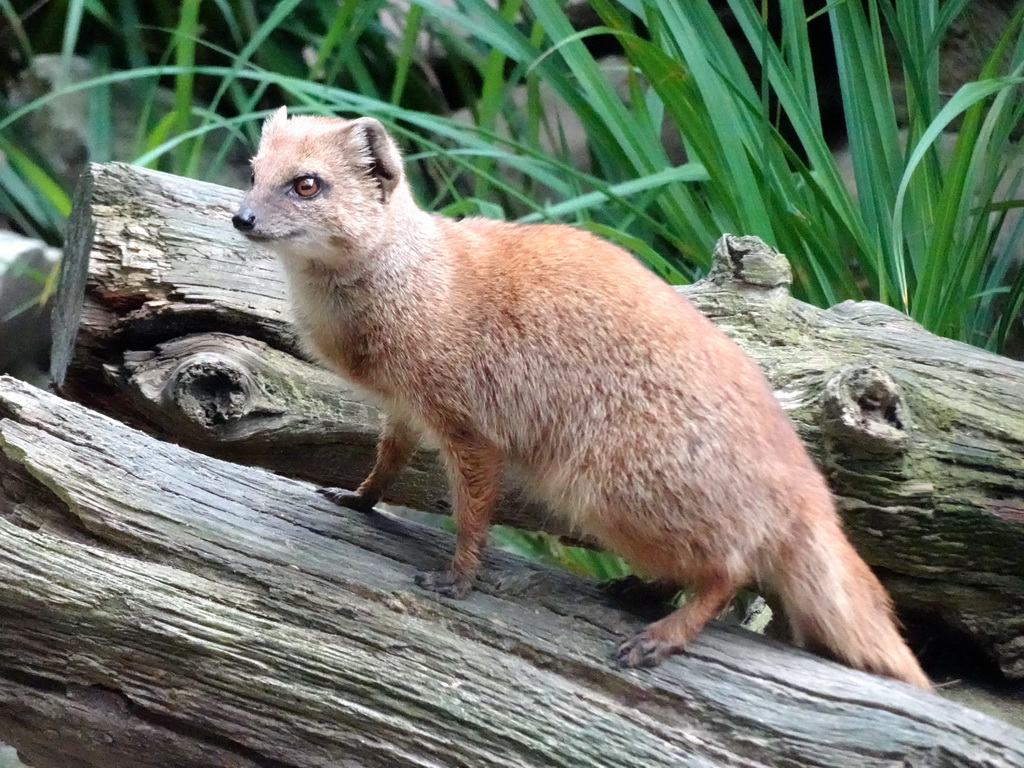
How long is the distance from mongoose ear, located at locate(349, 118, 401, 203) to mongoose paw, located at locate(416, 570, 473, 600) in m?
0.71

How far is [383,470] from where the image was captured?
80.1 inches

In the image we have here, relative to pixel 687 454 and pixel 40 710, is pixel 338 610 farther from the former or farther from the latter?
pixel 687 454

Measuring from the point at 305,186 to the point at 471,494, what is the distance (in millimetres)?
636

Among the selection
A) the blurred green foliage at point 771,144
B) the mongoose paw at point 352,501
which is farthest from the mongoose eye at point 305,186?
the blurred green foliage at point 771,144

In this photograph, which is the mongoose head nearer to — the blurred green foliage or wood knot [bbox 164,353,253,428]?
wood knot [bbox 164,353,253,428]

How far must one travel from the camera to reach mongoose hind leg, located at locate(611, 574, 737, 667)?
164 centimetres

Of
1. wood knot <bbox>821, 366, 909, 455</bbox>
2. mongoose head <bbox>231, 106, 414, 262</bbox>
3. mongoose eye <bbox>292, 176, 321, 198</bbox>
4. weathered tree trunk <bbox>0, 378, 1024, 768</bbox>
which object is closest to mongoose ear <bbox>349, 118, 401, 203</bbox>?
mongoose head <bbox>231, 106, 414, 262</bbox>

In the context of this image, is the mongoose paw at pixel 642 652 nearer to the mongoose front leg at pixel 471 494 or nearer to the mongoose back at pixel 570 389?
the mongoose back at pixel 570 389

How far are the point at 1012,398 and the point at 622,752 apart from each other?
1.11m

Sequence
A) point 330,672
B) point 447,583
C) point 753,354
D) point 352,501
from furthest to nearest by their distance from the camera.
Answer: point 753,354 → point 352,501 → point 447,583 → point 330,672

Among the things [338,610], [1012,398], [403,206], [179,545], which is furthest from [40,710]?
[1012,398]

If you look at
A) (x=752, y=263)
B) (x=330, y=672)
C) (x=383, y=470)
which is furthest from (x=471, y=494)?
(x=752, y=263)

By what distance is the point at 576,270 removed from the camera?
6.20 feet

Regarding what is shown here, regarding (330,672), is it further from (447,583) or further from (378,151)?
(378,151)
